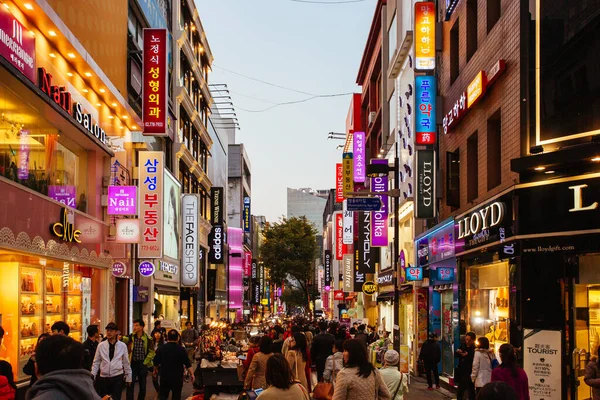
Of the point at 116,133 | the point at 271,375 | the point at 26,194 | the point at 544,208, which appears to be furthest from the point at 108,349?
the point at 116,133

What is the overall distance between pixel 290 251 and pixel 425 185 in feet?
210

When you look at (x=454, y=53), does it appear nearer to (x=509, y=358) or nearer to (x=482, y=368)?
(x=482, y=368)

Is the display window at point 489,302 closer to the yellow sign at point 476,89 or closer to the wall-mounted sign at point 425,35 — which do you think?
the yellow sign at point 476,89

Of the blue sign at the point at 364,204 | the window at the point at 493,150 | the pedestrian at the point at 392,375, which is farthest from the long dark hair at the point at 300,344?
the blue sign at the point at 364,204

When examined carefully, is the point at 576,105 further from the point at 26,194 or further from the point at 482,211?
the point at 26,194

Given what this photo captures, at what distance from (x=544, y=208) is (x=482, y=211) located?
320 cm

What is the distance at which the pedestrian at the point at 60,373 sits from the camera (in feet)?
15.8

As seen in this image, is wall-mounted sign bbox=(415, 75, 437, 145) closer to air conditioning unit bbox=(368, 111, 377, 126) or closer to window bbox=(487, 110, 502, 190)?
window bbox=(487, 110, 502, 190)

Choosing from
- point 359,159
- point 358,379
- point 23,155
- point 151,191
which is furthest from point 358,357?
point 359,159

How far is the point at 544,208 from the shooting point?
16.0 meters

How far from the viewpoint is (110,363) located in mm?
14727

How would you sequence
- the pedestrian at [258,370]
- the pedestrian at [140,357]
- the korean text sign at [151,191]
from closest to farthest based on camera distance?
the pedestrian at [258,370]
the pedestrian at [140,357]
the korean text sign at [151,191]

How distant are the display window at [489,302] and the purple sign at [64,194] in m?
10.6

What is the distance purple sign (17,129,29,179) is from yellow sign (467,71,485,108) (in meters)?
10.4
